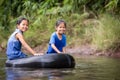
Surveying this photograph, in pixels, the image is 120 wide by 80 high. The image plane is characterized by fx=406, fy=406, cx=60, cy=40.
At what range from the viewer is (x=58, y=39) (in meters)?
9.54

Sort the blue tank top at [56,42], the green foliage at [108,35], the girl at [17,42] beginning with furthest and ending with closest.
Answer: the green foliage at [108,35], the blue tank top at [56,42], the girl at [17,42]

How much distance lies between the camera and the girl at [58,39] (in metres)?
9.33

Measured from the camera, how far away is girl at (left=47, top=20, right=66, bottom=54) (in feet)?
30.6

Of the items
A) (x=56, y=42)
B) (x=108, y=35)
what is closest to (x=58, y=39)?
(x=56, y=42)

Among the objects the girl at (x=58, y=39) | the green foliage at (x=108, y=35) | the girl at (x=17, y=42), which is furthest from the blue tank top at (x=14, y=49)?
the green foliage at (x=108, y=35)

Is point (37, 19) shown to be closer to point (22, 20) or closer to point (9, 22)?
point (9, 22)

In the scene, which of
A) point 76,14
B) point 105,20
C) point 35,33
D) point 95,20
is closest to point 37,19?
point 35,33

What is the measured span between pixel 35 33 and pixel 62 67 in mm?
9808

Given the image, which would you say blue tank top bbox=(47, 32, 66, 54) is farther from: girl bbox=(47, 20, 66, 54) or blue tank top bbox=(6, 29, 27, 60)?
blue tank top bbox=(6, 29, 27, 60)

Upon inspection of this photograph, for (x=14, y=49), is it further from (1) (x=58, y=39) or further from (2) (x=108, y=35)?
(2) (x=108, y=35)

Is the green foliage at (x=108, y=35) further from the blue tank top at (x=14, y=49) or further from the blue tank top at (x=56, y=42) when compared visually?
the blue tank top at (x=14, y=49)

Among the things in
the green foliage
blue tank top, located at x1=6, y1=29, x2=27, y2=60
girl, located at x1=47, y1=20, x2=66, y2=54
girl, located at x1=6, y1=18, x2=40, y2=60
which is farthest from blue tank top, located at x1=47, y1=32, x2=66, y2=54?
the green foliage

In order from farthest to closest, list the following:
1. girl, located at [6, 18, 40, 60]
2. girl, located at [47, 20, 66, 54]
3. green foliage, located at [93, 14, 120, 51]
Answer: green foliage, located at [93, 14, 120, 51] → girl, located at [47, 20, 66, 54] → girl, located at [6, 18, 40, 60]

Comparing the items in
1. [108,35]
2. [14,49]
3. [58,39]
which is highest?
[58,39]
